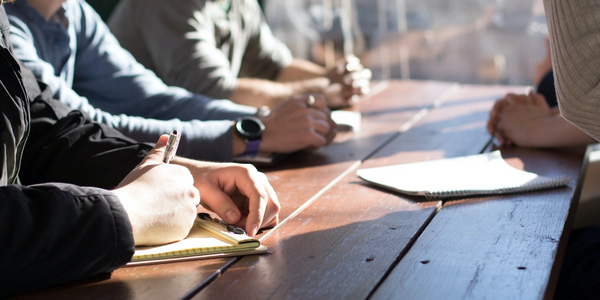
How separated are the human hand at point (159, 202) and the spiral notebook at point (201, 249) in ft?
0.05

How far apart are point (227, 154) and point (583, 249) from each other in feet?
2.45

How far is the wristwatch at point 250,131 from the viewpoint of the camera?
4.74 ft

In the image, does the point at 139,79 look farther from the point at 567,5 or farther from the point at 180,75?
Answer: the point at 567,5

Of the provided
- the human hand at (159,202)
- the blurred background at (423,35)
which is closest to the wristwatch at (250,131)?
the human hand at (159,202)

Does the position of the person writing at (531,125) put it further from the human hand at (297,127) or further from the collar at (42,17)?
the collar at (42,17)

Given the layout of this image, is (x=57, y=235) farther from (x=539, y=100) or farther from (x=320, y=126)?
(x=539, y=100)

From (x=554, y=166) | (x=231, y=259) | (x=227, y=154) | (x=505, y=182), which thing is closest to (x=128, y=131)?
(x=227, y=154)

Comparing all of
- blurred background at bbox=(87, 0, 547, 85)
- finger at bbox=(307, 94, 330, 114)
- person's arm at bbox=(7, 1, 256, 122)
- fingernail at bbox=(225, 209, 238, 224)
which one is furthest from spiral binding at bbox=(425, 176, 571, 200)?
blurred background at bbox=(87, 0, 547, 85)

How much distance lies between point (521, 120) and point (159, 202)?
103cm

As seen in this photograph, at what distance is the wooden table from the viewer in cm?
70

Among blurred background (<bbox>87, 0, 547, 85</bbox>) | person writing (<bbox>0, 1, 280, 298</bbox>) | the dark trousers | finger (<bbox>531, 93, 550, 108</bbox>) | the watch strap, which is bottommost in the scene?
blurred background (<bbox>87, 0, 547, 85</bbox>)

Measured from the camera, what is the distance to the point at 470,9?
561cm

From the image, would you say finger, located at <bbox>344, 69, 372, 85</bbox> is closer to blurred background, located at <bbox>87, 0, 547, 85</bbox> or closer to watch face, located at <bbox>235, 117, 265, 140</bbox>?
watch face, located at <bbox>235, 117, 265, 140</bbox>

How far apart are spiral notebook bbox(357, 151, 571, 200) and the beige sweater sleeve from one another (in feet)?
0.68
